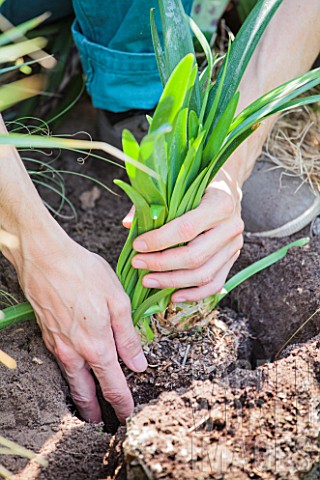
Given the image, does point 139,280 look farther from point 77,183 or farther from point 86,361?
point 77,183

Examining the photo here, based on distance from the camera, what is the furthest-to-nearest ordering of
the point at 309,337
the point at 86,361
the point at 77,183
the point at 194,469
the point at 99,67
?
the point at 77,183 < the point at 99,67 < the point at 309,337 < the point at 86,361 < the point at 194,469

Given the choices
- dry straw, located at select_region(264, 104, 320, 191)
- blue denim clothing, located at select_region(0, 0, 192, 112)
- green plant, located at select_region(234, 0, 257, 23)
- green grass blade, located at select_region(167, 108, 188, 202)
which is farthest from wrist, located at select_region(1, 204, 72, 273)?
green plant, located at select_region(234, 0, 257, 23)

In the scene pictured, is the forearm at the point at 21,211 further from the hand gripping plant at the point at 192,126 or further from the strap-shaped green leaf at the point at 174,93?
the strap-shaped green leaf at the point at 174,93

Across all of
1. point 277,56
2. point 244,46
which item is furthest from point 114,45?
point 244,46

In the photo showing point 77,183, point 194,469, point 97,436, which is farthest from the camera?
point 77,183

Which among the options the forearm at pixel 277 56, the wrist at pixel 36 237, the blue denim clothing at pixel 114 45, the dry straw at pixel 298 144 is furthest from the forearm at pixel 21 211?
the dry straw at pixel 298 144

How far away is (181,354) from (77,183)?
747 mm

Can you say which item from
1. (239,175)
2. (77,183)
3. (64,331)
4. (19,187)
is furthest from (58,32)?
(64,331)

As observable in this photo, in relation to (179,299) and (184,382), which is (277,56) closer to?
(179,299)

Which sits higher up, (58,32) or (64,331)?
(58,32)

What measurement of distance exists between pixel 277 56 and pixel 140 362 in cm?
74

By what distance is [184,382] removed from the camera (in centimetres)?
130

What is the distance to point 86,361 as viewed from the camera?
49.5 inches

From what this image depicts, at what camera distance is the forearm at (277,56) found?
1448 mm
